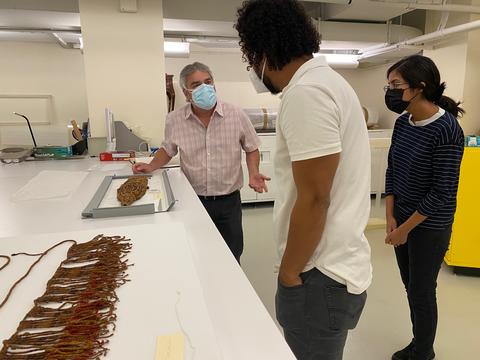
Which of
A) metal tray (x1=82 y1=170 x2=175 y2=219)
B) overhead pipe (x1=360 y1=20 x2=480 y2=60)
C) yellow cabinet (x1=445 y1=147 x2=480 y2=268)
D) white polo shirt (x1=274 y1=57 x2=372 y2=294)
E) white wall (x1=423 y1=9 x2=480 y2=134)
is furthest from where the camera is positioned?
white wall (x1=423 y1=9 x2=480 y2=134)

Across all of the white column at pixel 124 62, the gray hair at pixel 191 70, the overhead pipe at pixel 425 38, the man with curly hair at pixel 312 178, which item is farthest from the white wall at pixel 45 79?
the man with curly hair at pixel 312 178

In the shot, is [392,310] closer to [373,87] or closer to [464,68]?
[464,68]

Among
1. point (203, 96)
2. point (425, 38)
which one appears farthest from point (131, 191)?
point (425, 38)

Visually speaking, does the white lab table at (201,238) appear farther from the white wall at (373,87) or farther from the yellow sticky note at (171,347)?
the white wall at (373,87)

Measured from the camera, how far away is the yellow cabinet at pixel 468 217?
8.49 ft

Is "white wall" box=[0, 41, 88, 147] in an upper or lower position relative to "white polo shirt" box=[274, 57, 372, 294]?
upper

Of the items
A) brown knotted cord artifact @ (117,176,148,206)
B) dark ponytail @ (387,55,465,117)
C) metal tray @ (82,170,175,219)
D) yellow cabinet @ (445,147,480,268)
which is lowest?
yellow cabinet @ (445,147,480,268)

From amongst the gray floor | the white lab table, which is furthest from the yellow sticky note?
the gray floor

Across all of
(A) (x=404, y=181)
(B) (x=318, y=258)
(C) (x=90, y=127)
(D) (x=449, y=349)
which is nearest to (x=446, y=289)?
(D) (x=449, y=349)

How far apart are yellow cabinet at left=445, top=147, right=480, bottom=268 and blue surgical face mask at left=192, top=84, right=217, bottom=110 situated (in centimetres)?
200

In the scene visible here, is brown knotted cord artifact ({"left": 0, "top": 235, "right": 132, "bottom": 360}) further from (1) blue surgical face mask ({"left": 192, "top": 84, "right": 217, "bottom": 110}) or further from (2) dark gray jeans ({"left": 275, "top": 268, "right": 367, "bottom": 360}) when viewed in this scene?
(1) blue surgical face mask ({"left": 192, "top": 84, "right": 217, "bottom": 110})

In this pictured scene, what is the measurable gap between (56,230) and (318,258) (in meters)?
0.90

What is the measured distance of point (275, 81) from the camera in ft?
3.22

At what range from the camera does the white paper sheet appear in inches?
64.4
